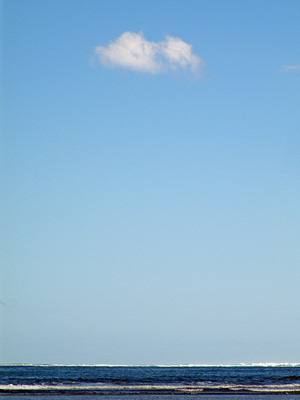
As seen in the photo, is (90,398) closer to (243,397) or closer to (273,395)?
(243,397)

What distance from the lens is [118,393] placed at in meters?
46.6

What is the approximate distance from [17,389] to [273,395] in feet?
76.1

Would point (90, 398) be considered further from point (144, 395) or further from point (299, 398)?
point (299, 398)

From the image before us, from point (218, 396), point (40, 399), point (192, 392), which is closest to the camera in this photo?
point (40, 399)

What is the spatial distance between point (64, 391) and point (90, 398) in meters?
8.37

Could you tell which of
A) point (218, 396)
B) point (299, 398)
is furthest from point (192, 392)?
point (299, 398)

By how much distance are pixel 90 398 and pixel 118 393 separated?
5551 mm

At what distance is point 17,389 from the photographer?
51406 mm

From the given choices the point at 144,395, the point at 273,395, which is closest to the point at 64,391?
the point at 144,395

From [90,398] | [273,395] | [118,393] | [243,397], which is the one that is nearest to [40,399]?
[90,398]

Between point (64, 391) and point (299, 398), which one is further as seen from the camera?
point (64, 391)

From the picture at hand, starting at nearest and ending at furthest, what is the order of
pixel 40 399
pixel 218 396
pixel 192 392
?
pixel 40 399
pixel 218 396
pixel 192 392

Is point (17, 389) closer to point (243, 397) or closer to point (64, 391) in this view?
point (64, 391)

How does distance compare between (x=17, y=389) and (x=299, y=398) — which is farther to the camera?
(x=17, y=389)
